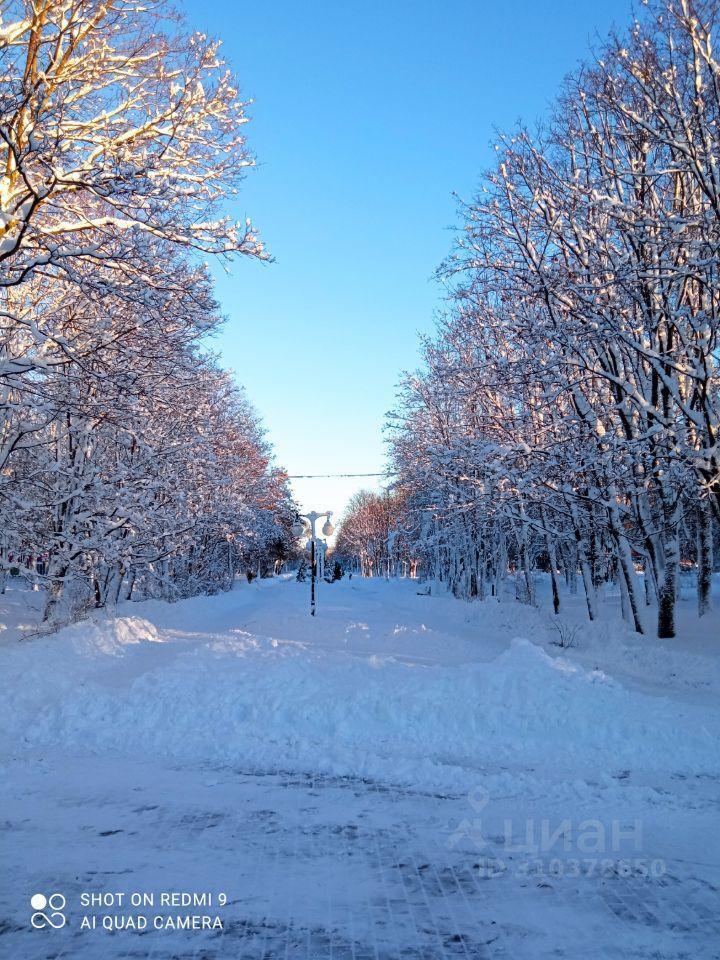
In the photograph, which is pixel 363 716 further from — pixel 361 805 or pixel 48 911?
pixel 48 911

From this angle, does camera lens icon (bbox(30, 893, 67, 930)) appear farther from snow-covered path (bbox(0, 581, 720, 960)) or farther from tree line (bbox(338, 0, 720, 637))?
tree line (bbox(338, 0, 720, 637))

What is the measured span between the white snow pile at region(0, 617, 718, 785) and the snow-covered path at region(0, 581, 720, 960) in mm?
31

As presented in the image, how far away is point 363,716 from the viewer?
26.2 feet

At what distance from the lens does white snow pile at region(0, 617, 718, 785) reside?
7.04 metres

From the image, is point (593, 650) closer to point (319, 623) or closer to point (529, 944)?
point (319, 623)

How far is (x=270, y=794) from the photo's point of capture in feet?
19.1

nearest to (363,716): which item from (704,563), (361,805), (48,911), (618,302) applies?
(361,805)

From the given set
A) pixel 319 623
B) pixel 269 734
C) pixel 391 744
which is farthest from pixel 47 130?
pixel 319 623

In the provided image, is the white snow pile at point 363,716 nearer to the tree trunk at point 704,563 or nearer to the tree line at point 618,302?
the tree line at point 618,302

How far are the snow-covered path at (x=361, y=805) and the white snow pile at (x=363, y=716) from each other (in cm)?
3

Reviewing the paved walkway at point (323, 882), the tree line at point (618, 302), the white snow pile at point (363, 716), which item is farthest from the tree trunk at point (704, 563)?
the paved walkway at point (323, 882)

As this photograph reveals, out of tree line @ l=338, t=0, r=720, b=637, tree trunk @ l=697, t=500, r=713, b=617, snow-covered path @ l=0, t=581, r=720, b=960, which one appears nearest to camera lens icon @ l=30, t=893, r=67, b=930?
snow-covered path @ l=0, t=581, r=720, b=960

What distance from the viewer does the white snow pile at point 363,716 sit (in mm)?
7043

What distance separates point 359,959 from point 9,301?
14703 mm
